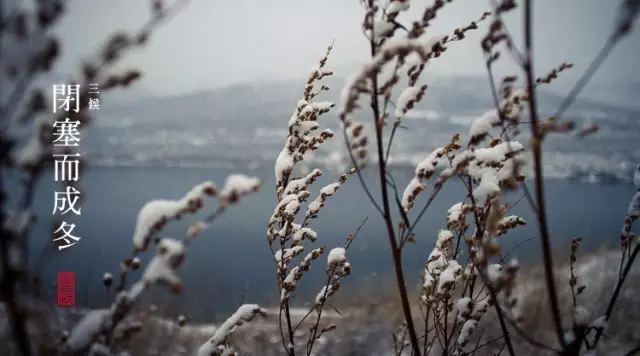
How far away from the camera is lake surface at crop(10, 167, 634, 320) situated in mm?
12016

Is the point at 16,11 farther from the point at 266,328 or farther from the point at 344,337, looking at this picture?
the point at 266,328

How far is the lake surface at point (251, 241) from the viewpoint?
12016mm

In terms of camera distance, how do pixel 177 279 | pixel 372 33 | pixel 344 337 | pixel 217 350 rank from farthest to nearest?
pixel 344 337 → pixel 217 350 → pixel 372 33 → pixel 177 279

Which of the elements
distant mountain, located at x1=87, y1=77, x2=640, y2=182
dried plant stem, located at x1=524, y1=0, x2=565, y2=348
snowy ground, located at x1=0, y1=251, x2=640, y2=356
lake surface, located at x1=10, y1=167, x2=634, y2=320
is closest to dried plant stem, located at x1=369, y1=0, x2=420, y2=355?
dried plant stem, located at x1=524, y1=0, x2=565, y2=348

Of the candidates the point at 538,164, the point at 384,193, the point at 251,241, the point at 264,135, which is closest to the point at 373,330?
the point at 384,193

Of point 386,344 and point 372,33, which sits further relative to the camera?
point 386,344

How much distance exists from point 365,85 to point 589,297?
29.0 ft

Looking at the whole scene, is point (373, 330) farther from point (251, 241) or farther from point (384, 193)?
point (251, 241)

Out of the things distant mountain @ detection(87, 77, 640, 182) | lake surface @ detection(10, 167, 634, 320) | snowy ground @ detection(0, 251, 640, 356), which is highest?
distant mountain @ detection(87, 77, 640, 182)

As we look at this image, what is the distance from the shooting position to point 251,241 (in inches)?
618

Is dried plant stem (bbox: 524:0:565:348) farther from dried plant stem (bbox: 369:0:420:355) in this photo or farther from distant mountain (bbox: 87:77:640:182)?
distant mountain (bbox: 87:77:640:182)

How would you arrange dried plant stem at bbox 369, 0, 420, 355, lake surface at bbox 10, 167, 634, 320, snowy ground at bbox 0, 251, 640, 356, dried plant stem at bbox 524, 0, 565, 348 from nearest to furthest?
1. dried plant stem at bbox 524, 0, 565, 348
2. dried plant stem at bbox 369, 0, 420, 355
3. snowy ground at bbox 0, 251, 640, 356
4. lake surface at bbox 10, 167, 634, 320

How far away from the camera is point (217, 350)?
1.41m

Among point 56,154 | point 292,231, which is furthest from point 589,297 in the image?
point 56,154
